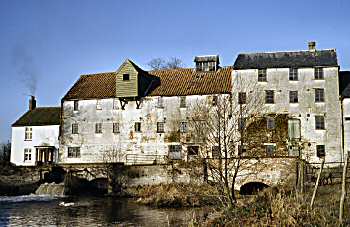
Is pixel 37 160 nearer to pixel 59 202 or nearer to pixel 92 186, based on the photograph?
pixel 92 186

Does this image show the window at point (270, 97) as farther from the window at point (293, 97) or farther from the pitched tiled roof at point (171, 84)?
the pitched tiled roof at point (171, 84)

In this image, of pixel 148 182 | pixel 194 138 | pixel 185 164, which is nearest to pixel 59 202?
pixel 148 182

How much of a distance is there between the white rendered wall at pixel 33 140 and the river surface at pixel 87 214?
16181 millimetres

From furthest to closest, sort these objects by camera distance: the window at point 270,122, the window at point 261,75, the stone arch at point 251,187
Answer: the window at point 261,75 → the window at point 270,122 → the stone arch at point 251,187

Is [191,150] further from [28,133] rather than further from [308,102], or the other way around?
[28,133]

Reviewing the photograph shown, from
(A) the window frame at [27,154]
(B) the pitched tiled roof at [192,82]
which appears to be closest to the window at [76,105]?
(B) the pitched tiled roof at [192,82]

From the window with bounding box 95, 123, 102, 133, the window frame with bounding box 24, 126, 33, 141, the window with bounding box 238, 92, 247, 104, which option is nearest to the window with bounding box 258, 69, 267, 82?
the window with bounding box 238, 92, 247, 104

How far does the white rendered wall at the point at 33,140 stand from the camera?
46969 millimetres

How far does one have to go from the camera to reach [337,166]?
117 feet

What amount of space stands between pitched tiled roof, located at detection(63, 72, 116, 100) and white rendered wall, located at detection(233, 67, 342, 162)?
12490 mm

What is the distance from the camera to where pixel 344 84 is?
128ft

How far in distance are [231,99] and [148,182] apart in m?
10.4

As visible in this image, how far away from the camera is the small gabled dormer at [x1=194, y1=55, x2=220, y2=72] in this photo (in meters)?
42.7

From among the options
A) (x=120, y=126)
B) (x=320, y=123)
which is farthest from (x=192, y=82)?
(x=320, y=123)
